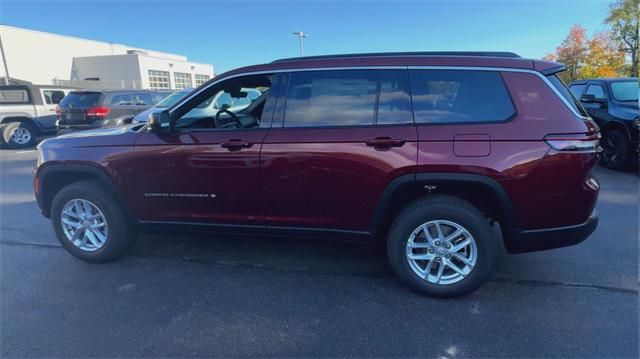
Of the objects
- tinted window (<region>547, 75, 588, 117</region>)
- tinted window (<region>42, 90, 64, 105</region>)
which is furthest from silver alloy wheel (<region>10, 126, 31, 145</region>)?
tinted window (<region>547, 75, 588, 117</region>)

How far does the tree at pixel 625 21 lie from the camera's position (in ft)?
91.5

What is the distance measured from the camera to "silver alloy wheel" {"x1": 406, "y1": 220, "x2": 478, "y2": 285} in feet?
9.32

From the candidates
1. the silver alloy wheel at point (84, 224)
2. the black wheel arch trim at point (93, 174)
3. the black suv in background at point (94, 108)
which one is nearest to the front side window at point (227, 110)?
the black wheel arch trim at point (93, 174)

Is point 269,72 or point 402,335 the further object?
point 269,72

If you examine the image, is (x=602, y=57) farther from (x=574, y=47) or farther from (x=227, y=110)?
(x=227, y=110)

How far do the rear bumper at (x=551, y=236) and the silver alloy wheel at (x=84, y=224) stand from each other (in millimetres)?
3665

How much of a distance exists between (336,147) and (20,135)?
13.2 metres

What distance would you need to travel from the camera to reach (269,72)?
10.3 ft

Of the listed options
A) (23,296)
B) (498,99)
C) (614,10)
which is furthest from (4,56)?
(614,10)

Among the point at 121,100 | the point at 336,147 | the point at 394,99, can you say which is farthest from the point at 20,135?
the point at 394,99

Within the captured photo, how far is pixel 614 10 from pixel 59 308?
3933cm

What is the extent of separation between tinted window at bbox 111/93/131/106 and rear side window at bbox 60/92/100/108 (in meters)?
0.45

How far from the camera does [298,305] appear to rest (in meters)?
2.86

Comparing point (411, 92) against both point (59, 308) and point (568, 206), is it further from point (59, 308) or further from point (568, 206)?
point (59, 308)
